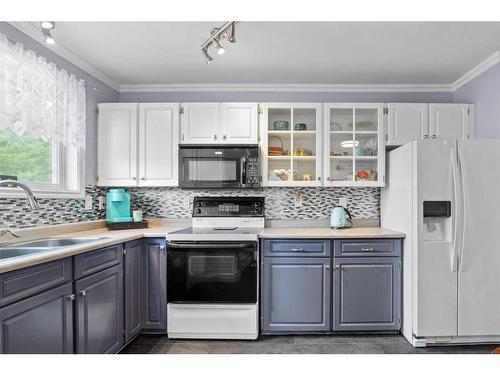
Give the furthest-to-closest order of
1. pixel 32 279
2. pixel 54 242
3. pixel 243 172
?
pixel 243 172, pixel 54 242, pixel 32 279

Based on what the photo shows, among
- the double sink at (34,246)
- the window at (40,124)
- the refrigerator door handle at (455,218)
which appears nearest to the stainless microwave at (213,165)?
the window at (40,124)

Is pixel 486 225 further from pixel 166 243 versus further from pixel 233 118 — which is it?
pixel 166 243

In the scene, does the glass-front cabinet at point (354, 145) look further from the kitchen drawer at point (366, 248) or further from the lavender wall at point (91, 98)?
the lavender wall at point (91, 98)

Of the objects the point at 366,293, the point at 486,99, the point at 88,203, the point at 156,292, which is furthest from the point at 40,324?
the point at 486,99

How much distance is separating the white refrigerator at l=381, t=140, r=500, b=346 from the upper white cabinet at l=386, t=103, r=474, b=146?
1.79 feet

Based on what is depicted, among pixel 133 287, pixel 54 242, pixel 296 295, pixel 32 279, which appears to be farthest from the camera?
pixel 296 295

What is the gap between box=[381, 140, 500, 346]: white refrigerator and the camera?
231 cm

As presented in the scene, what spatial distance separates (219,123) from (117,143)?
3.19 ft

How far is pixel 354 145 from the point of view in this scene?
2.93 meters

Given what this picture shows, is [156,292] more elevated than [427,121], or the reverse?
[427,121]

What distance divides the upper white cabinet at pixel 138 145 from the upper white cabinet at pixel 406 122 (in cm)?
197

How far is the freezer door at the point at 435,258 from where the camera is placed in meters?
2.33

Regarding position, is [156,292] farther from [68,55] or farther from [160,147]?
[68,55]

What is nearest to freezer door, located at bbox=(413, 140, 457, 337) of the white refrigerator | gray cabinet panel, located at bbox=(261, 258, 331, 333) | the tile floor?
the white refrigerator
